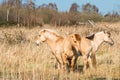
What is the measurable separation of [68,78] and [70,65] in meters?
1.62

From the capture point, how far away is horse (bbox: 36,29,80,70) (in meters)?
9.78

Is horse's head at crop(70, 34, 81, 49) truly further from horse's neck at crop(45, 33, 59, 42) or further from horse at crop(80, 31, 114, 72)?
horse's neck at crop(45, 33, 59, 42)

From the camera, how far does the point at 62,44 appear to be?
1012 centimetres

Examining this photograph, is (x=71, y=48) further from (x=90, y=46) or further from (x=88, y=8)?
(x=88, y=8)

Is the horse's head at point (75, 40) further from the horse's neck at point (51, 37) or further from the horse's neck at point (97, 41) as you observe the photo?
the horse's neck at point (97, 41)

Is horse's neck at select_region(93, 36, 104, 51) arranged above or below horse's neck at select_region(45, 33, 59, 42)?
below

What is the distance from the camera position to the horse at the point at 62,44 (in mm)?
9781

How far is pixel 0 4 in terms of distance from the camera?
39.7 meters

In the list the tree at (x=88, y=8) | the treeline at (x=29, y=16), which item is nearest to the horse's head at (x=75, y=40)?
the treeline at (x=29, y=16)

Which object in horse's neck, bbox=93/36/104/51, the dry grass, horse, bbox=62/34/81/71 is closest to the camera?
the dry grass

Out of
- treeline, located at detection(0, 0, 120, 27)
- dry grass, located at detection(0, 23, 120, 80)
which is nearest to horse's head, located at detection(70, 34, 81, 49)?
dry grass, located at detection(0, 23, 120, 80)

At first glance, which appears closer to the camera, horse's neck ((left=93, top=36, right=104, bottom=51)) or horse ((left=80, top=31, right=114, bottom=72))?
horse ((left=80, top=31, right=114, bottom=72))

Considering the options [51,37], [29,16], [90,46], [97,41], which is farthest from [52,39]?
[29,16]

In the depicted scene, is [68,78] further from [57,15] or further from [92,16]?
[92,16]
